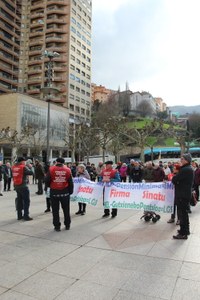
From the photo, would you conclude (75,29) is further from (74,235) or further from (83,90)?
(74,235)

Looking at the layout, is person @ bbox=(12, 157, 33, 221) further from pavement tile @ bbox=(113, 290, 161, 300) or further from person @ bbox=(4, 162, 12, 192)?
person @ bbox=(4, 162, 12, 192)

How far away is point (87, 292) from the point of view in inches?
155

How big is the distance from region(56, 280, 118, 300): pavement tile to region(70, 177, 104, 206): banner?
513 centimetres

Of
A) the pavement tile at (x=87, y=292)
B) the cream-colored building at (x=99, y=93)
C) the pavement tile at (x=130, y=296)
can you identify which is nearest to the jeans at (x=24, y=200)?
the pavement tile at (x=87, y=292)

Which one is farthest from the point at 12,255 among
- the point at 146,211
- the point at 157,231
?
the point at 146,211

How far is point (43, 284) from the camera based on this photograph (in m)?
4.18

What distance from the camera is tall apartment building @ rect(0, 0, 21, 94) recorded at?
255ft

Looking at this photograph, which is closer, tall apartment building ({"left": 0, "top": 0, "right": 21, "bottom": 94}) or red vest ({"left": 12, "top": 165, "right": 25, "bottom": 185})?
red vest ({"left": 12, "top": 165, "right": 25, "bottom": 185})

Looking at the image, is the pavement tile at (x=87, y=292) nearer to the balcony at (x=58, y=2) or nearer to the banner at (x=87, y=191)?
the banner at (x=87, y=191)

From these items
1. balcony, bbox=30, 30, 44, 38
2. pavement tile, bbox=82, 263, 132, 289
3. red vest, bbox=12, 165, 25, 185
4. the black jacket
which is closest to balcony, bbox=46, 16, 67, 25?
balcony, bbox=30, 30, 44, 38

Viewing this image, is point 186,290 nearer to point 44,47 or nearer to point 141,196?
point 141,196

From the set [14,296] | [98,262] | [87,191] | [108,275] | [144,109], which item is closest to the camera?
[14,296]

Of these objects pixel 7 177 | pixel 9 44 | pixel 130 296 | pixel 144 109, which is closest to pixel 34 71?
pixel 9 44

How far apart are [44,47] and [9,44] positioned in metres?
10.9
